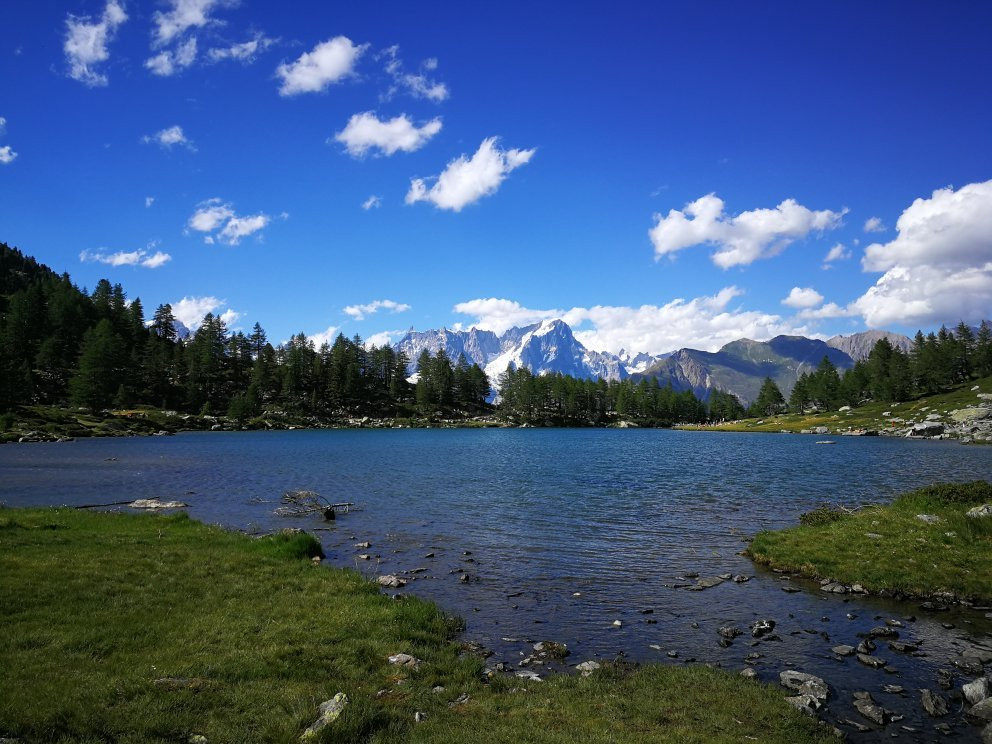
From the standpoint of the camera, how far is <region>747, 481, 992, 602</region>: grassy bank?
72.9ft

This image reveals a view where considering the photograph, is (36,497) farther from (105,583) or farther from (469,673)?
(469,673)

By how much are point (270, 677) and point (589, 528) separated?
25476 millimetres

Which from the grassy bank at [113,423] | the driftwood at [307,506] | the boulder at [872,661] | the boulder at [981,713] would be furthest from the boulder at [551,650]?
the grassy bank at [113,423]

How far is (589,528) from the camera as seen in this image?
35562 millimetres

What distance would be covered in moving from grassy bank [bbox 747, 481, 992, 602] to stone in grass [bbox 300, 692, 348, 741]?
21811mm

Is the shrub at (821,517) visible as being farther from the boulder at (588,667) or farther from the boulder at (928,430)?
the boulder at (928,430)

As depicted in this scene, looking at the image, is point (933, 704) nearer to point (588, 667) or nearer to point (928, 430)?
point (588, 667)

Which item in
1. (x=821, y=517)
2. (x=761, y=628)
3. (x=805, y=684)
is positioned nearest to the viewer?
(x=805, y=684)

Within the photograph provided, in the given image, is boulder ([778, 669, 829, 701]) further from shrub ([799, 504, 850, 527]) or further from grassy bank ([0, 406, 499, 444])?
grassy bank ([0, 406, 499, 444])

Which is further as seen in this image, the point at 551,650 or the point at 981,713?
the point at 551,650

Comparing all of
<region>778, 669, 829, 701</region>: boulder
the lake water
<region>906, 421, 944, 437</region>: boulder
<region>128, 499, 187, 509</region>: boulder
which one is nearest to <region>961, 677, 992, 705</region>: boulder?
the lake water

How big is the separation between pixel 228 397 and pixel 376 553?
615 ft

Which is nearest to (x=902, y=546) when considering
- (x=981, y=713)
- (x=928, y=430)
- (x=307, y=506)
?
(x=981, y=713)

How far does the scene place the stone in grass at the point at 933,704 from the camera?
13.4 m
